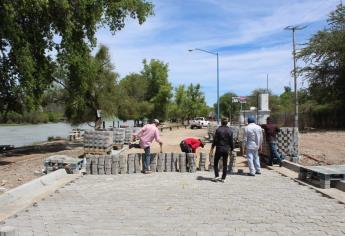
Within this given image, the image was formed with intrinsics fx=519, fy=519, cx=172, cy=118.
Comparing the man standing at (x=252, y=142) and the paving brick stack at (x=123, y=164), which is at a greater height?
the man standing at (x=252, y=142)

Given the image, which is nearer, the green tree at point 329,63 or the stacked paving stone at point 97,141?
the stacked paving stone at point 97,141

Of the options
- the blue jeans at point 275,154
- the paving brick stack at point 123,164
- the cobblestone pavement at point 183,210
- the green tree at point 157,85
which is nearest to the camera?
the cobblestone pavement at point 183,210

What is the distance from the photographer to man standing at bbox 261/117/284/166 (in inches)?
690

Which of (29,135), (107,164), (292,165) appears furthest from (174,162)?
(29,135)

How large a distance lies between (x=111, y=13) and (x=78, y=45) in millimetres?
2673

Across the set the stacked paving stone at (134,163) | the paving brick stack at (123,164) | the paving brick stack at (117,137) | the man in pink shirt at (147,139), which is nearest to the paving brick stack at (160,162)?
the stacked paving stone at (134,163)

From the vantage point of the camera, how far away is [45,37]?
89.8 ft

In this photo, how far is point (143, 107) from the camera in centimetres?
6419

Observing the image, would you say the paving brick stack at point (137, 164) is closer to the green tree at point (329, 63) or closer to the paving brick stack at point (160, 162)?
the paving brick stack at point (160, 162)

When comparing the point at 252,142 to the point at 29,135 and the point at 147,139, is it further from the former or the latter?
the point at 29,135

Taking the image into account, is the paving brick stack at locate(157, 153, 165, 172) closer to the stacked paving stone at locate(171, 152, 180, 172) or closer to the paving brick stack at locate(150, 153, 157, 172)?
the paving brick stack at locate(150, 153, 157, 172)

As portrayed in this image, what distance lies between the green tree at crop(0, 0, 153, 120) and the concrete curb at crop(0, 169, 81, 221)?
1015 cm

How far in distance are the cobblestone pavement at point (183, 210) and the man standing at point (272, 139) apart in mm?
3527

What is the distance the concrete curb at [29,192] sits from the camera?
33.3 ft
